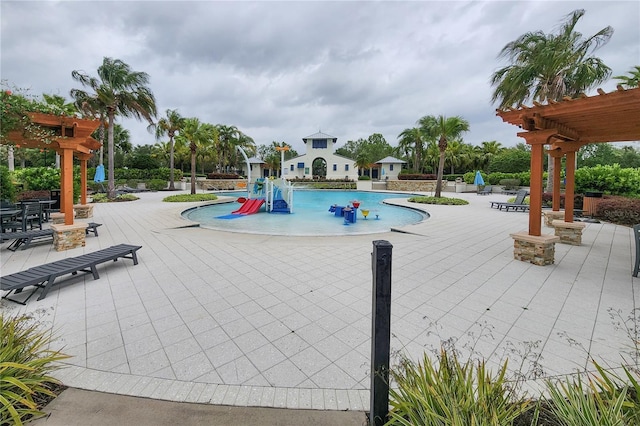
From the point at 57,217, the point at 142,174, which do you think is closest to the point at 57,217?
the point at 57,217

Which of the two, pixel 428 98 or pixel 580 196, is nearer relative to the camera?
pixel 580 196

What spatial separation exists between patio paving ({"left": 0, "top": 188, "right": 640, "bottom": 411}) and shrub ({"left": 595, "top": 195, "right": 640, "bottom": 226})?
209 inches

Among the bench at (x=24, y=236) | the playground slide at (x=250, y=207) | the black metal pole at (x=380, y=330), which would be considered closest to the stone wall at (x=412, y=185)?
the playground slide at (x=250, y=207)

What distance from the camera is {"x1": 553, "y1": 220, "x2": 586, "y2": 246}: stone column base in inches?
296

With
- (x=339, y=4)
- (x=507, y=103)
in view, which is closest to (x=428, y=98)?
(x=507, y=103)

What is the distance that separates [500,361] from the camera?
273 cm

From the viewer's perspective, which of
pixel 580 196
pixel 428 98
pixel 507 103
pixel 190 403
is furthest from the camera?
pixel 428 98

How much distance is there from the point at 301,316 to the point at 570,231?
8.06 m

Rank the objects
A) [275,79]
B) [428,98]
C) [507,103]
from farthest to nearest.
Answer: [428,98] < [275,79] < [507,103]

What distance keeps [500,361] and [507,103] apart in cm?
1836

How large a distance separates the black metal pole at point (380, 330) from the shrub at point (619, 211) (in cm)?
1372

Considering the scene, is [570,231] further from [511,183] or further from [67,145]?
[511,183]

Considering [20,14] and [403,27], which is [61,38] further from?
[403,27]

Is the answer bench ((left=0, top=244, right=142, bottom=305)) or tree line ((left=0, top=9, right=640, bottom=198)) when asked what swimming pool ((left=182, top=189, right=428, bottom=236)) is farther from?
tree line ((left=0, top=9, right=640, bottom=198))
